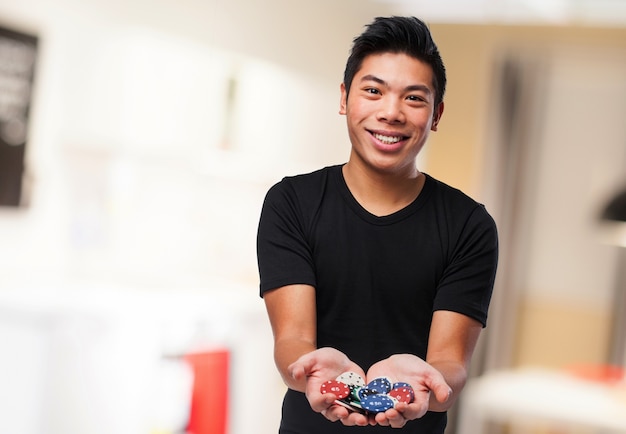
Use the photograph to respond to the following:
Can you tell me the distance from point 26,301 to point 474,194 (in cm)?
220

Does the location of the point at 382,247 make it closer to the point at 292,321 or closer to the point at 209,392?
the point at 292,321

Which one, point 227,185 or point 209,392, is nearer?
point 209,392

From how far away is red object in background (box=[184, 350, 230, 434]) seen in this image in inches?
148

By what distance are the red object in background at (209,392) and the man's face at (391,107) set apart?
8.59ft

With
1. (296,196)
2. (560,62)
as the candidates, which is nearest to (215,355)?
(560,62)

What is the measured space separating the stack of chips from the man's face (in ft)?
0.96

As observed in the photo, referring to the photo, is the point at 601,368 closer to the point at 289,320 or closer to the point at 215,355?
the point at 215,355

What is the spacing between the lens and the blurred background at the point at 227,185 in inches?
139

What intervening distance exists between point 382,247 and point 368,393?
229mm

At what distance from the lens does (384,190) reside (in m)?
1.29

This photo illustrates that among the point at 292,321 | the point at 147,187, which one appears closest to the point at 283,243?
the point at 292,321

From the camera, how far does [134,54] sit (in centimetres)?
405

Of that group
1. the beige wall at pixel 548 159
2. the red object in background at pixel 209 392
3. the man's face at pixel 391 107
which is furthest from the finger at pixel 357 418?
the beige wall at pixel 548 159

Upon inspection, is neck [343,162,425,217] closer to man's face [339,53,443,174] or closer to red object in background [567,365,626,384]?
man's face [339,53,443,174]
